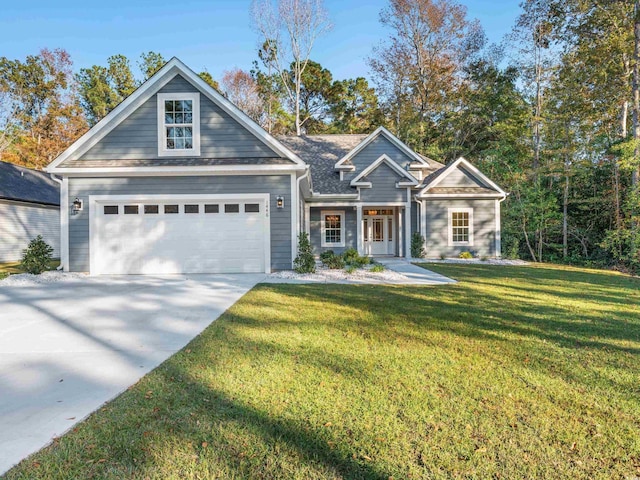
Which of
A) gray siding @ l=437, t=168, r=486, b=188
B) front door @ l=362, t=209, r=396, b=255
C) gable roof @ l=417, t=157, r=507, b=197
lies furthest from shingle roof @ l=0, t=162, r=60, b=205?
gray siding @ l=437, t=168, r=486, b=188

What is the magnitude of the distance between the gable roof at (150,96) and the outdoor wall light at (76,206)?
1036 millimetres

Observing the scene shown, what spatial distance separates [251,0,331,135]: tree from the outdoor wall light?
701 inches

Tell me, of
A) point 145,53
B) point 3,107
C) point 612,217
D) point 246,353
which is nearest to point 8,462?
point 246,353

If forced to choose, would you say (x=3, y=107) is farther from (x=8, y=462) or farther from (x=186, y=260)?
(x=8, y=462)

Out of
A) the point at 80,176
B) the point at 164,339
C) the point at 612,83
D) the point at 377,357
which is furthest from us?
the point at 612,83

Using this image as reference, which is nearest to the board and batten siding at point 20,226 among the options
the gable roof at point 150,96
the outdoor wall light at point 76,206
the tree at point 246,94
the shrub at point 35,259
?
the shrub at point 35,259

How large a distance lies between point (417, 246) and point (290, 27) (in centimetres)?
1815

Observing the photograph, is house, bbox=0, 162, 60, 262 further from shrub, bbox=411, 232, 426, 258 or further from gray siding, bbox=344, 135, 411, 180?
shrub, bbox=411, 232, 426, 258

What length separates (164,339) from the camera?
441 centimetres

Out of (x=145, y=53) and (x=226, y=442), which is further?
(x=145, y=53)

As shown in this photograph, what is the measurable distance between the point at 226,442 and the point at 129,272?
31.5 feet

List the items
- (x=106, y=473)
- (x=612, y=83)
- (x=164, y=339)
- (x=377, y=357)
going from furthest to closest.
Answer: (x=612, y=83) → (x=164, y=339) → (x=377, y=357) → (x=106, y=473)

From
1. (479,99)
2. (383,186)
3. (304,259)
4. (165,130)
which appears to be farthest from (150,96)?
(479,99)

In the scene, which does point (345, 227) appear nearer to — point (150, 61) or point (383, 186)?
point (383, 186)
